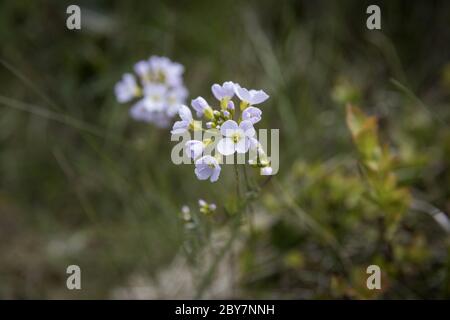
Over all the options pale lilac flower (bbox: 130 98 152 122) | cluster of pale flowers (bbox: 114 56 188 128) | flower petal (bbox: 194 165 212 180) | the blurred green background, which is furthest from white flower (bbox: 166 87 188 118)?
flower petal (bbox: 194 165 212 180)

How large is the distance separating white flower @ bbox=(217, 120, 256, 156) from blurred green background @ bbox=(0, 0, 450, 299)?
446 mm

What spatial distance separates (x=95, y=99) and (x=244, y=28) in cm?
113

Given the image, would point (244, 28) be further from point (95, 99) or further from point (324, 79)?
point (95, 99)

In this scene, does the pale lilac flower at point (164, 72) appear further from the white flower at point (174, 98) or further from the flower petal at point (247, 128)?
the flower petal at point (247, 128)

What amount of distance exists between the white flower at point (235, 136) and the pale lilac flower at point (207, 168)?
2.6 inches

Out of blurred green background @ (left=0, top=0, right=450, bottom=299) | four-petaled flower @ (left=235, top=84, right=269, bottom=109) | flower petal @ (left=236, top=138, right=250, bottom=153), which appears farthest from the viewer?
blurred green background @ (left=0, top=0, right=450, bottom=299)

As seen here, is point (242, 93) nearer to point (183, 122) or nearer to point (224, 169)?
point (183, 122)

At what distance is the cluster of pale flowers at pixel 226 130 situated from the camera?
1426 millimetres

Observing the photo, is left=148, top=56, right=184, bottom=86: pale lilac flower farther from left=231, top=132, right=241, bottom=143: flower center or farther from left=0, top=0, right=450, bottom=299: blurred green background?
left=231, top=132, right=241, bottom=143: flower center

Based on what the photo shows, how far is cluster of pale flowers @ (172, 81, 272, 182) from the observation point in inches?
56.1

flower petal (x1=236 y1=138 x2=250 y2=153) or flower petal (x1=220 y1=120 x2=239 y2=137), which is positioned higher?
flower petal (x1=220 y1=120 x2=239 y2=137)

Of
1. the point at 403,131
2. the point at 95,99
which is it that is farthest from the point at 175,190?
the point at 403,131

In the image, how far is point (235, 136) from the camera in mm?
1440

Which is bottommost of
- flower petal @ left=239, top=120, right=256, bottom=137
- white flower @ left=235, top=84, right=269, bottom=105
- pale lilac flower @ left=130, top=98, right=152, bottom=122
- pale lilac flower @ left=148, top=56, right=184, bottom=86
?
flower petal @ left=239, top=120, right=256, bottom=137
